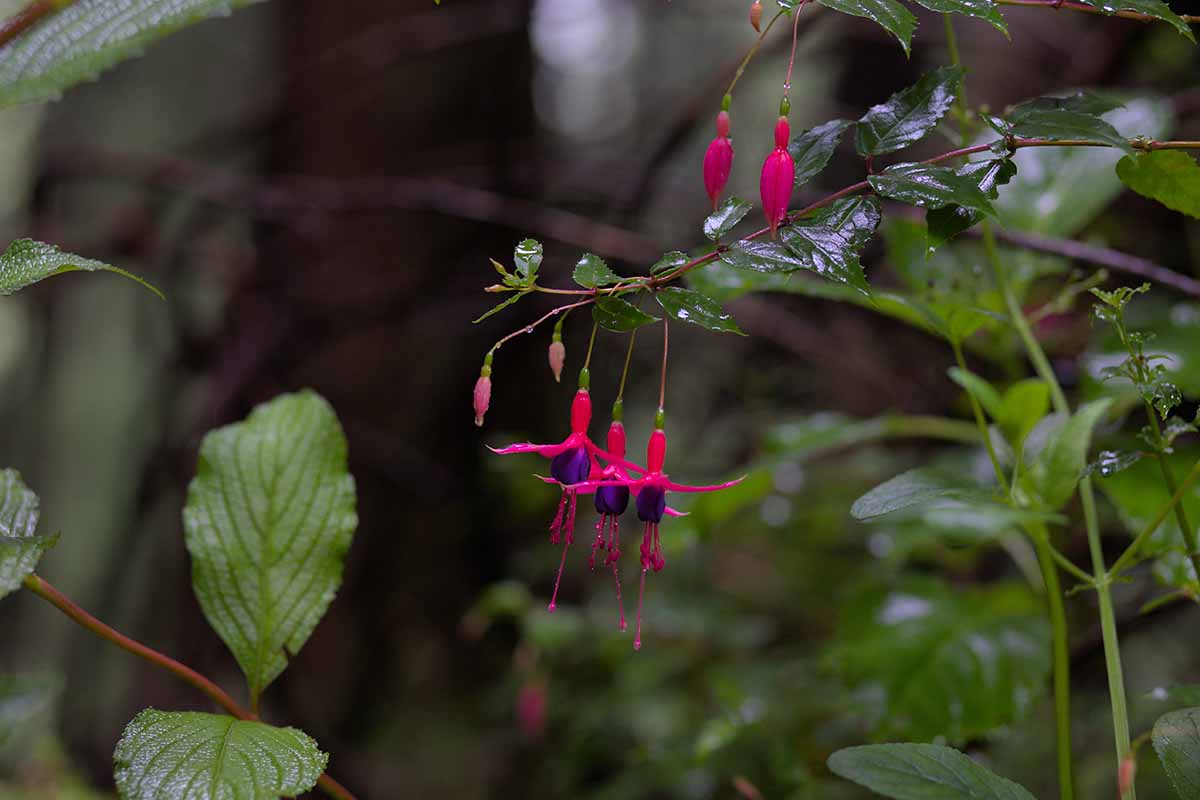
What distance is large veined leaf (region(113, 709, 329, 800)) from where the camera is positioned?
1.19ft

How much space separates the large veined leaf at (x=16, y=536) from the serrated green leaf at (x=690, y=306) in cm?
29

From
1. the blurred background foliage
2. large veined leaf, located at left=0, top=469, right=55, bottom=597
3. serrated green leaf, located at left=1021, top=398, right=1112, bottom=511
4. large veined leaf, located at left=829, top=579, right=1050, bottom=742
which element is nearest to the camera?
large veined leaf, located at left=0, top=469, right=55, bottom=597

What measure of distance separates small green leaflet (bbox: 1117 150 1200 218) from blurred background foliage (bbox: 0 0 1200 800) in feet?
0.91

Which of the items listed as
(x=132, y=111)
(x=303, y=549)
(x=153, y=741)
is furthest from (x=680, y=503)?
(x=132, y=111)

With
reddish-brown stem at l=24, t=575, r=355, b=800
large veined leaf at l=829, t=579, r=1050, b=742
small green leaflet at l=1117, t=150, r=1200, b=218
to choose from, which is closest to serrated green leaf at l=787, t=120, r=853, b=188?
small green leaflet at l=1117, t=150, r=1200, b=218

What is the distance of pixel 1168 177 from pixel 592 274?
301mm

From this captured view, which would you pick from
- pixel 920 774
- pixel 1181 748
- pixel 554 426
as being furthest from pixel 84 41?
pixel 554 426

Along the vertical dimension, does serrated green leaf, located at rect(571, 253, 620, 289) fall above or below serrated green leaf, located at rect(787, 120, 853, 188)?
below

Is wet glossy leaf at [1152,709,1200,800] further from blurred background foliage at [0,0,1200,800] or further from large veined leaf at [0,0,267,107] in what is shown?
large veined leaf at [0,0,267,107]

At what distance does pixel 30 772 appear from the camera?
1.46 m

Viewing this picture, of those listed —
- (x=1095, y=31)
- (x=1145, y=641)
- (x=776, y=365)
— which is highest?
(x=1095, y=31)

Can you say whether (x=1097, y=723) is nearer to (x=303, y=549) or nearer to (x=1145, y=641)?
(x=1145, y=641)

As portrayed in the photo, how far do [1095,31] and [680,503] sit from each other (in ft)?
3.66

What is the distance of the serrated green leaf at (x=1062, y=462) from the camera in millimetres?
470
